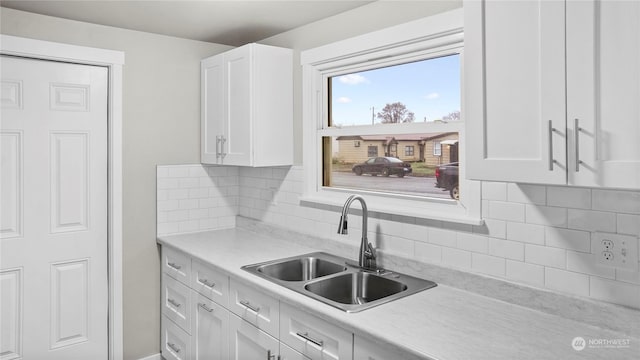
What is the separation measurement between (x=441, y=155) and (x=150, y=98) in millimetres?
2017

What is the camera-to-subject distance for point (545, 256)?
1.72 metres

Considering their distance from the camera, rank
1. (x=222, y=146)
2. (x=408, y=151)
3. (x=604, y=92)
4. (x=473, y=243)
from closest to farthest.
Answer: (x=604, y=92) → (x=473, y=243) → (x=408, y=151) → (x=222, y=146)

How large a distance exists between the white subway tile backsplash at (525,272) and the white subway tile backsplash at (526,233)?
0.10 m

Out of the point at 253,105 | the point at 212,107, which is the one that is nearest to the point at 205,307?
the point at 253,105

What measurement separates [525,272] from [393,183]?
880 mm

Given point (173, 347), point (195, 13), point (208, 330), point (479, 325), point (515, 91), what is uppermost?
point (195, 13)

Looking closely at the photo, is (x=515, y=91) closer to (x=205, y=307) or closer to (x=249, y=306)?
(x=249, y=306)

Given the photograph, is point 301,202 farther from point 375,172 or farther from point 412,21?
point 412,21

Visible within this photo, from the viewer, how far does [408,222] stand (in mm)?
2250

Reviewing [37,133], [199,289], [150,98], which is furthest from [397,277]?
[37,133]

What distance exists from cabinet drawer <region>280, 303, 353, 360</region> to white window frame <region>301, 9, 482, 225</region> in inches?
29.4

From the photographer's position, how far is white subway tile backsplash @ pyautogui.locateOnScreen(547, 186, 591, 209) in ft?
5.24

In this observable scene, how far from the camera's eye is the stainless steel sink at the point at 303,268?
246 centimetres

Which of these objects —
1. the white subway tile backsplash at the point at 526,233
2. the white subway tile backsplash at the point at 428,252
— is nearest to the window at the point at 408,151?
the white subway tile backsplash at the point at 428,252
